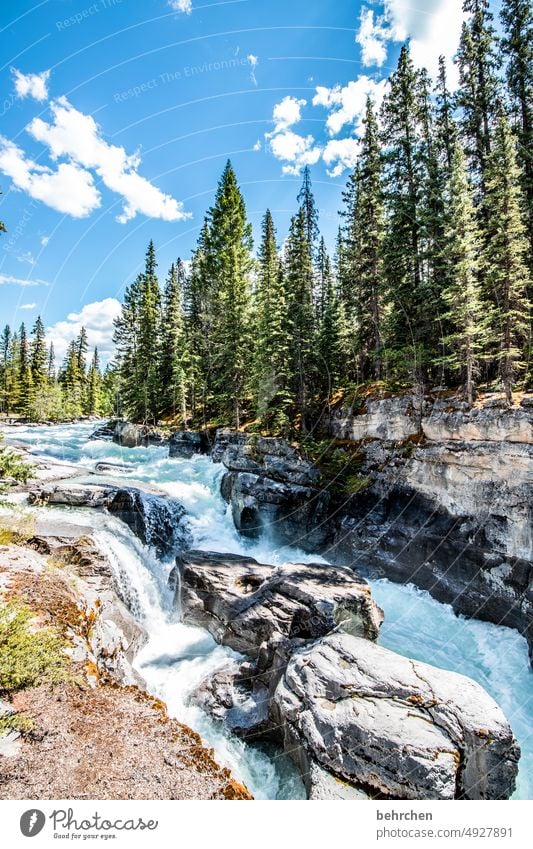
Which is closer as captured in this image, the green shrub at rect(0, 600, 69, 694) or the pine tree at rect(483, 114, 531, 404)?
the green shrub at rect(0, 600, 69, 694)

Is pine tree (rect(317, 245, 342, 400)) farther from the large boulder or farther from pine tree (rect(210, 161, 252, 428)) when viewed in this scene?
the large boulder

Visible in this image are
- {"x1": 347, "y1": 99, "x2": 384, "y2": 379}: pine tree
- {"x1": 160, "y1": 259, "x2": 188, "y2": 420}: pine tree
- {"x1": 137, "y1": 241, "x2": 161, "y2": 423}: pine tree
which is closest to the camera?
{"x1": 347, "y1": 99, "x2": 384, "y2": 379}: pine tree

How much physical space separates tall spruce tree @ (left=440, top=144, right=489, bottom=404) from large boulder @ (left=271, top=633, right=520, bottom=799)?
11.1m

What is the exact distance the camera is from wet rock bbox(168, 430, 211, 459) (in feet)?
99.1

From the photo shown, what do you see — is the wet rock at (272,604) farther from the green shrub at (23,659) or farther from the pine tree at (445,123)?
the pine tree at (445,123)

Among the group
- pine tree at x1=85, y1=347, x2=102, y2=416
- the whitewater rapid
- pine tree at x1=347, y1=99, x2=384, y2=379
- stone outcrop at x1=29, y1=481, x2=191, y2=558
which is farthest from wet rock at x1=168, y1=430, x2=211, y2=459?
pine tree at x1=85, y1=347, x2=102, y2=416

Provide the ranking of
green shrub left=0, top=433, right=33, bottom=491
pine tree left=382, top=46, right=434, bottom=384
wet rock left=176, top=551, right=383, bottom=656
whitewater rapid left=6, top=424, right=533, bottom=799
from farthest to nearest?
1. pine tree left=382, top=46, right=434, bottom=384
2. wet rock left=176, top=551, right=383, bottom=656
3. whitewater rapid left=6, top=424, right=533, bottom=799
4. green shrub left=0, top=433, right=33, bottom=491

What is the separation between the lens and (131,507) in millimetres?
15789

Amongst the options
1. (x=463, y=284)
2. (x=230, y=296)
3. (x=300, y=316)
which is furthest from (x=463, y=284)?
(x=230, y=296)

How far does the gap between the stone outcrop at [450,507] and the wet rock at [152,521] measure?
7.89m

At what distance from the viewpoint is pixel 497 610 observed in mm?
13219

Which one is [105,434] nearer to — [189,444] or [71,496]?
[189,444]

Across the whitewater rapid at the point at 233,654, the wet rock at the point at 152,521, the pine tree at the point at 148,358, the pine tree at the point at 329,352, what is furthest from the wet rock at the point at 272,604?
the pine tree at the point at 148,358
